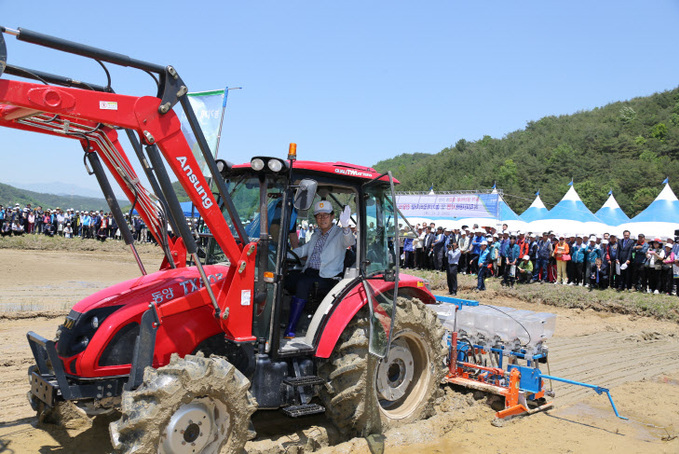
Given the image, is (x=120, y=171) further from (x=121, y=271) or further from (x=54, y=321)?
(x=121, y=271)

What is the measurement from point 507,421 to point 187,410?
3586 millimetres

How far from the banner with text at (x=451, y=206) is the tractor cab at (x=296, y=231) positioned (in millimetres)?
19801

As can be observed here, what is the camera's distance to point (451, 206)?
28.0 metres

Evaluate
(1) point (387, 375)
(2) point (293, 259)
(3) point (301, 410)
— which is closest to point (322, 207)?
(2) point (293, 259)

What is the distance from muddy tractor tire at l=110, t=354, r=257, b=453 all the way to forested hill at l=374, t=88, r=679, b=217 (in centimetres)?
4234

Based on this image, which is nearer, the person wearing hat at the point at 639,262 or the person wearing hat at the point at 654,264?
the person wearing hat at the point at 654,264

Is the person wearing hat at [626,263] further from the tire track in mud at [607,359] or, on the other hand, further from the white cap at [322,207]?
the white cap at [322,207]

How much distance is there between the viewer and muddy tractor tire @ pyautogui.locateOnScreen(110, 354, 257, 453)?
360 centimetres

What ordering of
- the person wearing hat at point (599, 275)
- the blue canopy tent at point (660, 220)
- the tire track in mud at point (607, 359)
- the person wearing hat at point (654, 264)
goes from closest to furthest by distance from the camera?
the tire track in mud at point (607, 359), the person wearing hat at point (654, 264), the person wearing hat at point (599, 275), the blue canopy tent at point (660, 220)

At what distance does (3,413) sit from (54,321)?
4.66 m

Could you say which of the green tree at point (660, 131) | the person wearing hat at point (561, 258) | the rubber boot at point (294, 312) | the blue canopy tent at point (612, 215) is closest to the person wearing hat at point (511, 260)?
the person wearing hat at point (561, 258)

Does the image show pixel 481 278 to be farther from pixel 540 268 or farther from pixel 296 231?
pixel 296 231

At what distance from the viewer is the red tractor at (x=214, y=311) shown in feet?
12.2

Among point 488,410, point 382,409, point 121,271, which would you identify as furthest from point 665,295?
point 121,271
